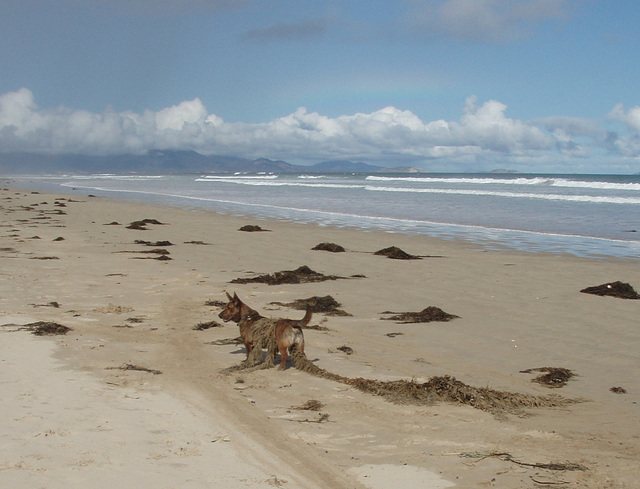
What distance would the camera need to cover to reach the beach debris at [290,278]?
11289mm

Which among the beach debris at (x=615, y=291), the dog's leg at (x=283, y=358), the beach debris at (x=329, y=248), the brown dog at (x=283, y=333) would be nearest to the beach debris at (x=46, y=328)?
the brown dog at (x=283, y=333)

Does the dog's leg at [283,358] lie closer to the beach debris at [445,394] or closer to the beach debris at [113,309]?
the beach debris at [445,394]

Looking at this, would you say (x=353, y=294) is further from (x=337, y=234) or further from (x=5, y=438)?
(x=337, y=234)

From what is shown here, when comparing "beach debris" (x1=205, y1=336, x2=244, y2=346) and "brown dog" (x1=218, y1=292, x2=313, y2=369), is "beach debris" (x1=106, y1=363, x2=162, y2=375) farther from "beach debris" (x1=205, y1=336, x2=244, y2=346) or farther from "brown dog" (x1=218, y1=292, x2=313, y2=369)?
"beach debris" (x1=205, y1=336, x2=244, y2=346)

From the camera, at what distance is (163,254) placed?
1436 centimetres

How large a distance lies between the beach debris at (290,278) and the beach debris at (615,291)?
4.57 metres

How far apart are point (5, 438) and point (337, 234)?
53.7 ft

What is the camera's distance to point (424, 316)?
8.78 metres

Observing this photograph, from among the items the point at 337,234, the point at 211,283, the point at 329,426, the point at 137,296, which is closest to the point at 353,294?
the point at 211,283

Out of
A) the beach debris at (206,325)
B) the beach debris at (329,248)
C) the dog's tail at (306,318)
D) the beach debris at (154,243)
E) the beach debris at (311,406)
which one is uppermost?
the dog's tail at (306,318)

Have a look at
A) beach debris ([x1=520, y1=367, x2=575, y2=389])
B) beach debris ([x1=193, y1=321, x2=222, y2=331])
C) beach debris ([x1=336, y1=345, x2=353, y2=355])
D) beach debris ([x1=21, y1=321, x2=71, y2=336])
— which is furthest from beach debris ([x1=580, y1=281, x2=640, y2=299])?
beach debris ([x1=21, y1=321, x2=71, y2=336])

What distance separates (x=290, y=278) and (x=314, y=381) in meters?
5.61

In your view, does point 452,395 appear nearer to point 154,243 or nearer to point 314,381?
point 314,381

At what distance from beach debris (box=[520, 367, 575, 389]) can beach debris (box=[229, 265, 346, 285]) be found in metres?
5.55
